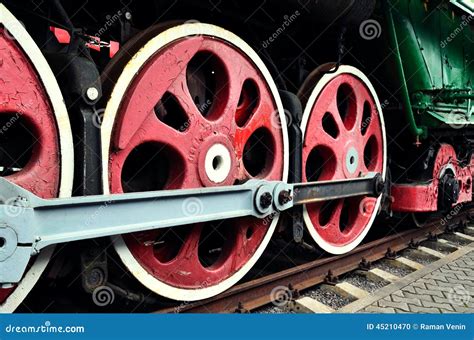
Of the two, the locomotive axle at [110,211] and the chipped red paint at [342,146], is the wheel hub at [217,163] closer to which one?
the locomotive axle at [110,211]

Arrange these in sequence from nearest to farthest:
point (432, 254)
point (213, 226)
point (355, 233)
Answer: point (213, 226)
point (355, 233)
point (432, 254)

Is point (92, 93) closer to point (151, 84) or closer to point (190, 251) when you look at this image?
point (151, 84)

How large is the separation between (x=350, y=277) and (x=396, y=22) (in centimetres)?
207

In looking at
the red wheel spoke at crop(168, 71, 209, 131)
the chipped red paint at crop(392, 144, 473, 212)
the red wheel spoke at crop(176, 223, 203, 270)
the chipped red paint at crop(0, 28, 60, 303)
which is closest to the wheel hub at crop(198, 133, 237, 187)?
the red wheel spoke at crop(168, 71, 209, 131)

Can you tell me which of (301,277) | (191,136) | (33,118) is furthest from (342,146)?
(33,118)

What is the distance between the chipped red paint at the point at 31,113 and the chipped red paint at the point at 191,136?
0.26m

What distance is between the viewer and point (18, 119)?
162cm

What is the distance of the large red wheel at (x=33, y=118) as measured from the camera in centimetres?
146

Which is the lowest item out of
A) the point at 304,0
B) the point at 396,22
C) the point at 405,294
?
the point at 405,294

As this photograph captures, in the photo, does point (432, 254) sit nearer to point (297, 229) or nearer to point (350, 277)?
point (350, 277)

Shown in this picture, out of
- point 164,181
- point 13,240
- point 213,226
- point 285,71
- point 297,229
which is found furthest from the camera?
point 285,71

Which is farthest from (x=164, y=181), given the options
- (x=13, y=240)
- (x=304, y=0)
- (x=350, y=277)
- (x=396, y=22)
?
(x=396, y=22)

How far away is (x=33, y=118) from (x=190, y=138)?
714 mm

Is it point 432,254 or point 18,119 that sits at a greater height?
point 18,119
